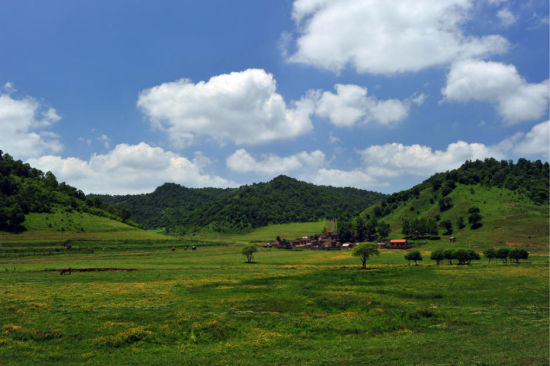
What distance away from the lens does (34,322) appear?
37969 millimetres

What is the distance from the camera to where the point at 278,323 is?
3856 cm

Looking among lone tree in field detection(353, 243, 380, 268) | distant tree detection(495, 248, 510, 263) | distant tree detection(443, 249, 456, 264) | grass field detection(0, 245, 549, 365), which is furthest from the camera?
distant tree detection(495, 248, 510, 263)

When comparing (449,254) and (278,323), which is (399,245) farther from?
(278,323)

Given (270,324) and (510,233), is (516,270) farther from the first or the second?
(510,233)

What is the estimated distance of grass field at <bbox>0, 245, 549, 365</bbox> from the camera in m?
28.9

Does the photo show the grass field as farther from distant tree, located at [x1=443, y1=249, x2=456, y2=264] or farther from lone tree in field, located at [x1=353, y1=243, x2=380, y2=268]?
distant tree, located at [x1=443, y1=249, x2=456, y2=264]

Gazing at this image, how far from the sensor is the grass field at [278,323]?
2889 centimetres

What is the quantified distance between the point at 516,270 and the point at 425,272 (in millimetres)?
21185

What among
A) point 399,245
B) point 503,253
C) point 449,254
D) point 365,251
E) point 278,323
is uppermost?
point 365,251

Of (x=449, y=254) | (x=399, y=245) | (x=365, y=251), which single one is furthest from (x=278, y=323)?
(x=399, y=245)

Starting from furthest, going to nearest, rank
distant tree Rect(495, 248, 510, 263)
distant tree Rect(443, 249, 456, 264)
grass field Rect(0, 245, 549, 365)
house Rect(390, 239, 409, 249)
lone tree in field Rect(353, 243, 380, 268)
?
house Rect(390, 239, 409, 249)
distant tree Rect(495, 248, 510, 263)
distant tree Rect(443, 249, 456, 264)
lone tree in field Rect(353, 243, 380, 268)
grass field Rect(0, 245, 549, 365)

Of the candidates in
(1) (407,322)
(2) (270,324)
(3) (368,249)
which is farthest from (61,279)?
(3) (368,249)

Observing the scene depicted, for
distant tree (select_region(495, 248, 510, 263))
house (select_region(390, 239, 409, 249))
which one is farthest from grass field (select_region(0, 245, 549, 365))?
house (select_region(390, 239, 409, 249))

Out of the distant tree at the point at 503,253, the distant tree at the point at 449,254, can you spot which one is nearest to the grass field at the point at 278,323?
the distant tree at the point at 449,254
